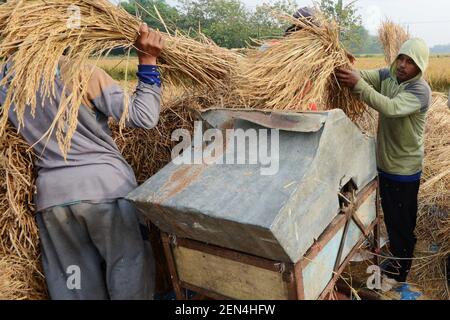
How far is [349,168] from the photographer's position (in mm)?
1904

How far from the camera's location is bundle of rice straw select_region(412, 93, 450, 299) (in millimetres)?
3004

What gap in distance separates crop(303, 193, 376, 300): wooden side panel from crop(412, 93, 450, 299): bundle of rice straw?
119 cm

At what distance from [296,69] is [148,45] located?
84 centimetres

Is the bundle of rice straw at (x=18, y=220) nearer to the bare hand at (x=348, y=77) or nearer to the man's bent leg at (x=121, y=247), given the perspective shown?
the man's bent leg at (x=121, y=247)

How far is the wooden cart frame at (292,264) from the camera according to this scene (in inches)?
60.4

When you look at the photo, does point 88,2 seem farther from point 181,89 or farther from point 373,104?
point 373,104

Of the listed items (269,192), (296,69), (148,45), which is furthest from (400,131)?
→ (148,45)

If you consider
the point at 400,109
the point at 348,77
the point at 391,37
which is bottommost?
the point at 400,109

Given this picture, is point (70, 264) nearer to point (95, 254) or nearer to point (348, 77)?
point (95, 254)

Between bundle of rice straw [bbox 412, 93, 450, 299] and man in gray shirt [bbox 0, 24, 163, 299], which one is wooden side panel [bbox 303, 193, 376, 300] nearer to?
man in gray shirt [bbox 0, 24, 163, 299]

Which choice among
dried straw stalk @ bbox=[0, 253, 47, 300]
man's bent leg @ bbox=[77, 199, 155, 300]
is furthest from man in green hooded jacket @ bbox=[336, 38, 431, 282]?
dried straw stalk @ bbox=[0, 253, 47, 300]

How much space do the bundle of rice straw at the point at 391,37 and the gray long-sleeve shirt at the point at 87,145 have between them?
11.2 ft

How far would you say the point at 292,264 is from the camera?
1.50m

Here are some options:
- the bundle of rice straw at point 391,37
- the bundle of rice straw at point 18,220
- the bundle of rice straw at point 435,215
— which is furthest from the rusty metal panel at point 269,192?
the bundle of rice straw at point 391,37
